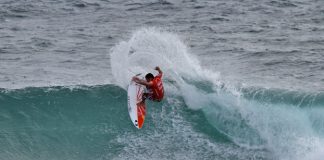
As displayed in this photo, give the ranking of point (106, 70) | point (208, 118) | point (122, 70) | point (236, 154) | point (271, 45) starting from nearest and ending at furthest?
point (236, 154)
point (208, 118)
point (122, 70)
point (106, 70)
point (271, 45)

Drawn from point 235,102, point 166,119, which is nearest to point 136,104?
point 166,119

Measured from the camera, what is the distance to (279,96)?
16875 mm

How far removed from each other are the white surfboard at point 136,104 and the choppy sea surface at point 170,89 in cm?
71

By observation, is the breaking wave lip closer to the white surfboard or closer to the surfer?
the white surfboard

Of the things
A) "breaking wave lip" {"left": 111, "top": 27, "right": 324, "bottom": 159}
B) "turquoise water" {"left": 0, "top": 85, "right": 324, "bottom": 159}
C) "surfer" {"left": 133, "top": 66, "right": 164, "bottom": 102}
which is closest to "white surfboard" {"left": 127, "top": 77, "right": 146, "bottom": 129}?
"surfer" {"left": 133, "top": 66, "right": 164, "bottom": 102}

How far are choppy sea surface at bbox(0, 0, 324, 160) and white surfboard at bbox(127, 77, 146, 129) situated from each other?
709 millimetres

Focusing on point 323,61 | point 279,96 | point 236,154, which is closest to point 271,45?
point 323,61

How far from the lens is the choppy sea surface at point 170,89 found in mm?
14969

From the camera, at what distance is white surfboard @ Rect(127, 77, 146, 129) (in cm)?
1456

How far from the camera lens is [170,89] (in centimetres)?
1723

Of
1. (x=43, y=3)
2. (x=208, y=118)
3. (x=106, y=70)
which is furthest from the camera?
(x=43, y=3)

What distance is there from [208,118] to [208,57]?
4.63m

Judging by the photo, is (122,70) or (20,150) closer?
(20,150)

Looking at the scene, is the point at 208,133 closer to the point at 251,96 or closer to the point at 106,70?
the point at 251,96
